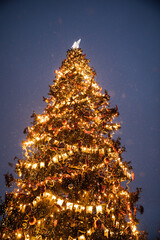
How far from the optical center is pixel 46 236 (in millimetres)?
3217

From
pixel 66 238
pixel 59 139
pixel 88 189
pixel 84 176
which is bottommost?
pixel 66 238

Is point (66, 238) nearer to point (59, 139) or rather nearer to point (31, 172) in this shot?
point (31, 172)

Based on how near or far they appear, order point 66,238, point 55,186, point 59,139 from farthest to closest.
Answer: point 59,139 < point 55,186 < point 66,238

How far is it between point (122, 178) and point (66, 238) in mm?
2645

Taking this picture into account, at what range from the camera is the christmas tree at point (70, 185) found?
323cm

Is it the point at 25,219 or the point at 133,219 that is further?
the point at 133,219

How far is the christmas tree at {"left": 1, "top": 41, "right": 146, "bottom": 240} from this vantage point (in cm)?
323

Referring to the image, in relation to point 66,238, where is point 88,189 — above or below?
above

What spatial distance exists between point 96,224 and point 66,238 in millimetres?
1040

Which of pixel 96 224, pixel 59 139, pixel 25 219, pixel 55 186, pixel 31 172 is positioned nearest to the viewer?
pixel 96 224

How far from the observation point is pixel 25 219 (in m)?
3.60

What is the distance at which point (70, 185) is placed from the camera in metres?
4.01

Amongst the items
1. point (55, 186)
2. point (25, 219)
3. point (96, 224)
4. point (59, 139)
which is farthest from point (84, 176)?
point (25, 219)

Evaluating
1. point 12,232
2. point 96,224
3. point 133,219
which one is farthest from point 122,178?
point 12,232
